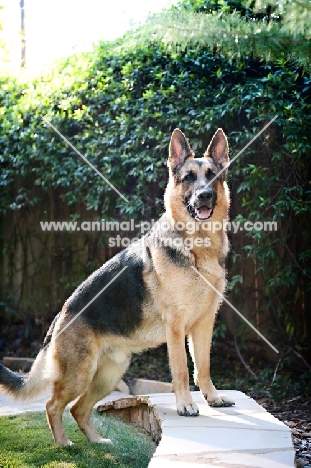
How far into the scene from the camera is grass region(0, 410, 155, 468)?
366 cm

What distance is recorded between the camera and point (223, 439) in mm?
3287

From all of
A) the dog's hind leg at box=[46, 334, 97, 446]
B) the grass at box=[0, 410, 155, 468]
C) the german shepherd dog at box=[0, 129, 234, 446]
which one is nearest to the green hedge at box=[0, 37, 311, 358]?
the german shepherd dog at box=[0, 129, 234, 446]

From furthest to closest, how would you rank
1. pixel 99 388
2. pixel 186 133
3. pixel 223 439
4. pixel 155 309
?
pixel 186 133, pixel 99 388, pixel 155 309, pixel 223 439

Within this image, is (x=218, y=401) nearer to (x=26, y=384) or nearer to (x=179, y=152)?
(x=26, y=384)

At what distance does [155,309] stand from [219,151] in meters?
1.35

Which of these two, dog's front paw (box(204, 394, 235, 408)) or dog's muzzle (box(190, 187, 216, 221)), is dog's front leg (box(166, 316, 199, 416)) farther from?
dog's muzzle (box(190, 187, 216, 221))

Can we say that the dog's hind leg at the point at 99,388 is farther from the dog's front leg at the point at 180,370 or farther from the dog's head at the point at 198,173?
the dog's head at the point at 198,173

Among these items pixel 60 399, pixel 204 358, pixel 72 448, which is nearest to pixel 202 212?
pixel 204 358

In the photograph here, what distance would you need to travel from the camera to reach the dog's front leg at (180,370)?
3865 millimetres

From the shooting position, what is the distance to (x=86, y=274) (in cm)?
760

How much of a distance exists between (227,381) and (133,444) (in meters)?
2.47

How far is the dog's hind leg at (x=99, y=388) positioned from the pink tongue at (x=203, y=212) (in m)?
1.21

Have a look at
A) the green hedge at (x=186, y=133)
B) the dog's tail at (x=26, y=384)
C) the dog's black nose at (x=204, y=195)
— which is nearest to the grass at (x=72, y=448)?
the dog's tail at (x=26, y=384)

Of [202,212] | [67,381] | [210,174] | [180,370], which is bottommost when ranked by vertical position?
[67,381]
